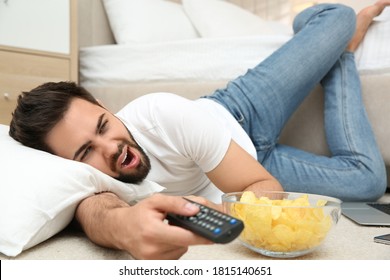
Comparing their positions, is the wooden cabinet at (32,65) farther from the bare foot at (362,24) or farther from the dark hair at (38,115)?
the bare foot at (362,24)

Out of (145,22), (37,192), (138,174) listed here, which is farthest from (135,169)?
(145,22)

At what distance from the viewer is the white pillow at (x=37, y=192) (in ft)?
2.22

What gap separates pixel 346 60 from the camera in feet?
4.47

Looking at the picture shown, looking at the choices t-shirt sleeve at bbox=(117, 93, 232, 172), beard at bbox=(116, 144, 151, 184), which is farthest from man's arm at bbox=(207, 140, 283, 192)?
beard at bbox=(116, 144, 151, 184)

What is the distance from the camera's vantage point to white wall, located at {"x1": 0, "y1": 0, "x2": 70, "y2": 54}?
5.00ft

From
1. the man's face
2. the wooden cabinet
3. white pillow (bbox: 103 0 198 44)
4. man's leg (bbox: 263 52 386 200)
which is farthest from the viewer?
white pillow (bbox: 103 0 198 44)

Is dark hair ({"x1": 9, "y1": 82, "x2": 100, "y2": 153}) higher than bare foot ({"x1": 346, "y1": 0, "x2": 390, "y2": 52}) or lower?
lower

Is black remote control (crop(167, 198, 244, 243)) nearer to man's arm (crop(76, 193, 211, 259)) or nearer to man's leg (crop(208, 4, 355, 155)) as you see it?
man's arm (crop(76, 193, 211, 259))

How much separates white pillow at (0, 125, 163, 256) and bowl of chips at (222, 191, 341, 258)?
0.29 meters

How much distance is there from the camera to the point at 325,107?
1.34 meters

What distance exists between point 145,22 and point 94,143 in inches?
46.5

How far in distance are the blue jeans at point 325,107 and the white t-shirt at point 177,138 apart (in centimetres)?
26

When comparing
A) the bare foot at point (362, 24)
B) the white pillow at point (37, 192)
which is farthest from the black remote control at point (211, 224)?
the bare foot at point (362, 24)
